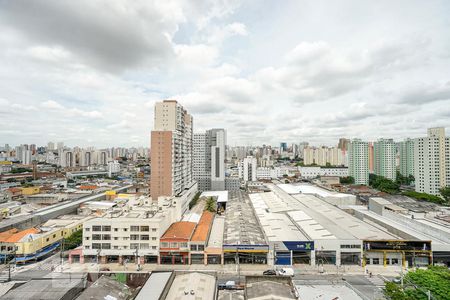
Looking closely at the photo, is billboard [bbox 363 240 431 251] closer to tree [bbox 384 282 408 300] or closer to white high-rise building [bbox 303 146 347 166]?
tree [bbox 384 282 408 300]

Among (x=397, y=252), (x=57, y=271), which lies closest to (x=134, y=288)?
(x=57, y=271)

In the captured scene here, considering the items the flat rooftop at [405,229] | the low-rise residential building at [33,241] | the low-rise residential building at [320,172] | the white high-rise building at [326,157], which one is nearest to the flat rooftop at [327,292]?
the flat rooftop at [405,229]

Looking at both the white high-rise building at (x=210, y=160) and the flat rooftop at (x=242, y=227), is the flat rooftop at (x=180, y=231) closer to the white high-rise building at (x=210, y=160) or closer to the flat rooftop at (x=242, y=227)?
the flat rooftop at (x=242, y=227)

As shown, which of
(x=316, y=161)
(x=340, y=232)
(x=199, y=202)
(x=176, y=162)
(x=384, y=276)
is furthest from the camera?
(x=316, y=161)

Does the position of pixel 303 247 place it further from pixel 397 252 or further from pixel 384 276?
pixel 397 252

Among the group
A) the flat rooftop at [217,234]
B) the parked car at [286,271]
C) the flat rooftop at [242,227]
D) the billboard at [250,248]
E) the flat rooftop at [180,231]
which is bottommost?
the parked car at [286,271]

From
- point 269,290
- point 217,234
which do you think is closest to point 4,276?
point 217,234

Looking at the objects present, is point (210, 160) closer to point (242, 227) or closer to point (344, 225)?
point (242, 227)
